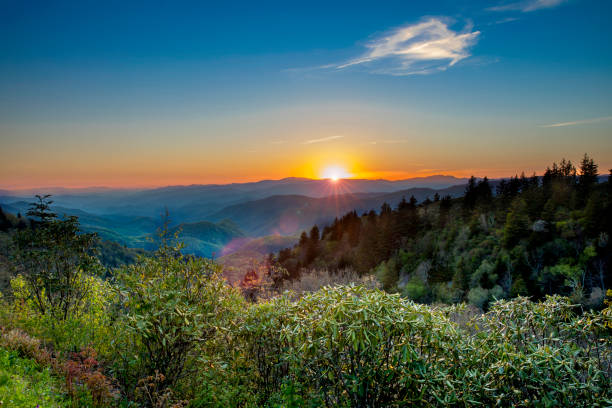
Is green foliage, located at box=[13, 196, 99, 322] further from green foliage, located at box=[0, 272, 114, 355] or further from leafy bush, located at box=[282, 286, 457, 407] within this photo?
leafy bush, located at box=[282, 286, 457, 407]

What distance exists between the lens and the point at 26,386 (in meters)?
5.76

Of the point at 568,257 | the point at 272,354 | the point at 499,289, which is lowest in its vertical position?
the point at 499,289

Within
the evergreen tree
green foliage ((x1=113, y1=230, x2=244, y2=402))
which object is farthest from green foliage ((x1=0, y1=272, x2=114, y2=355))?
the evergreen tree

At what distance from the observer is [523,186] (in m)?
61.7

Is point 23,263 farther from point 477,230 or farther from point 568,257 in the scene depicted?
point 477,230

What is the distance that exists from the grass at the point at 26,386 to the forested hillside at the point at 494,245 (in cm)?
1876

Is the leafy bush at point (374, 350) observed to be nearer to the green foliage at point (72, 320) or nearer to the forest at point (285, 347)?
the forest at point (285, 347)

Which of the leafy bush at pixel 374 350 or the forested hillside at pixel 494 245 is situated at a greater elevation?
the leafy bush at pixel 374 350

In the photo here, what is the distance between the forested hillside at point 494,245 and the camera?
125ft

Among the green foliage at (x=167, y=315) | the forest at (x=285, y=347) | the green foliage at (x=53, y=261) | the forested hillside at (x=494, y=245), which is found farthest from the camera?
the forested hillside at (x=494, y=245)

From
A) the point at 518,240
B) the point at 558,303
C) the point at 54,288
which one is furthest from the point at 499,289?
the point at 54,288

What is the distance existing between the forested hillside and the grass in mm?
18759

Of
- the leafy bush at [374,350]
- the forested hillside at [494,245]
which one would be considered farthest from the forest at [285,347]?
the forested hillside at [494,245]

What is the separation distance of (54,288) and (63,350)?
2796mm
